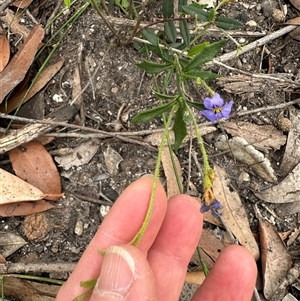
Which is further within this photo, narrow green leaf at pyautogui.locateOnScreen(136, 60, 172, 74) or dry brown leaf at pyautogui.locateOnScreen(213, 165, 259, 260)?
dry brown leaf at pyautogui.locateOnScreen(213, 165, 259, 260)

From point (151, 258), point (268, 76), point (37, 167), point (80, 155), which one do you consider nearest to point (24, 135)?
point (37, 167)

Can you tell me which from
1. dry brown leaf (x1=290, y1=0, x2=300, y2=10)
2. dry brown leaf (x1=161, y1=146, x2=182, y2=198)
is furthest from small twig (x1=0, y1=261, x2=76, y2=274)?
dry brown leaf (x1=290, y1=0, x2=300, y2=10)

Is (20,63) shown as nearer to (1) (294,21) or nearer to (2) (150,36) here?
(2) (150,36)

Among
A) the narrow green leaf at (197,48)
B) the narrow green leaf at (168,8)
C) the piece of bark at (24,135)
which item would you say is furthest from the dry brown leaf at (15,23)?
the narrow green leaf at (197,48)

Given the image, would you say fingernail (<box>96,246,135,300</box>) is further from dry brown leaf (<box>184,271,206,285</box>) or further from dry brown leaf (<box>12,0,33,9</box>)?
dry brown leaf (<box>12,0,33,9</box>)

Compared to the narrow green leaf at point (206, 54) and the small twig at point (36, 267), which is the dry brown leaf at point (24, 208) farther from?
the narrow green leaf at point (206, 54)

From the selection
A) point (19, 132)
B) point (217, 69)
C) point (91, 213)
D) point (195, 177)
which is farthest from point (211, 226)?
point (19, 132)
